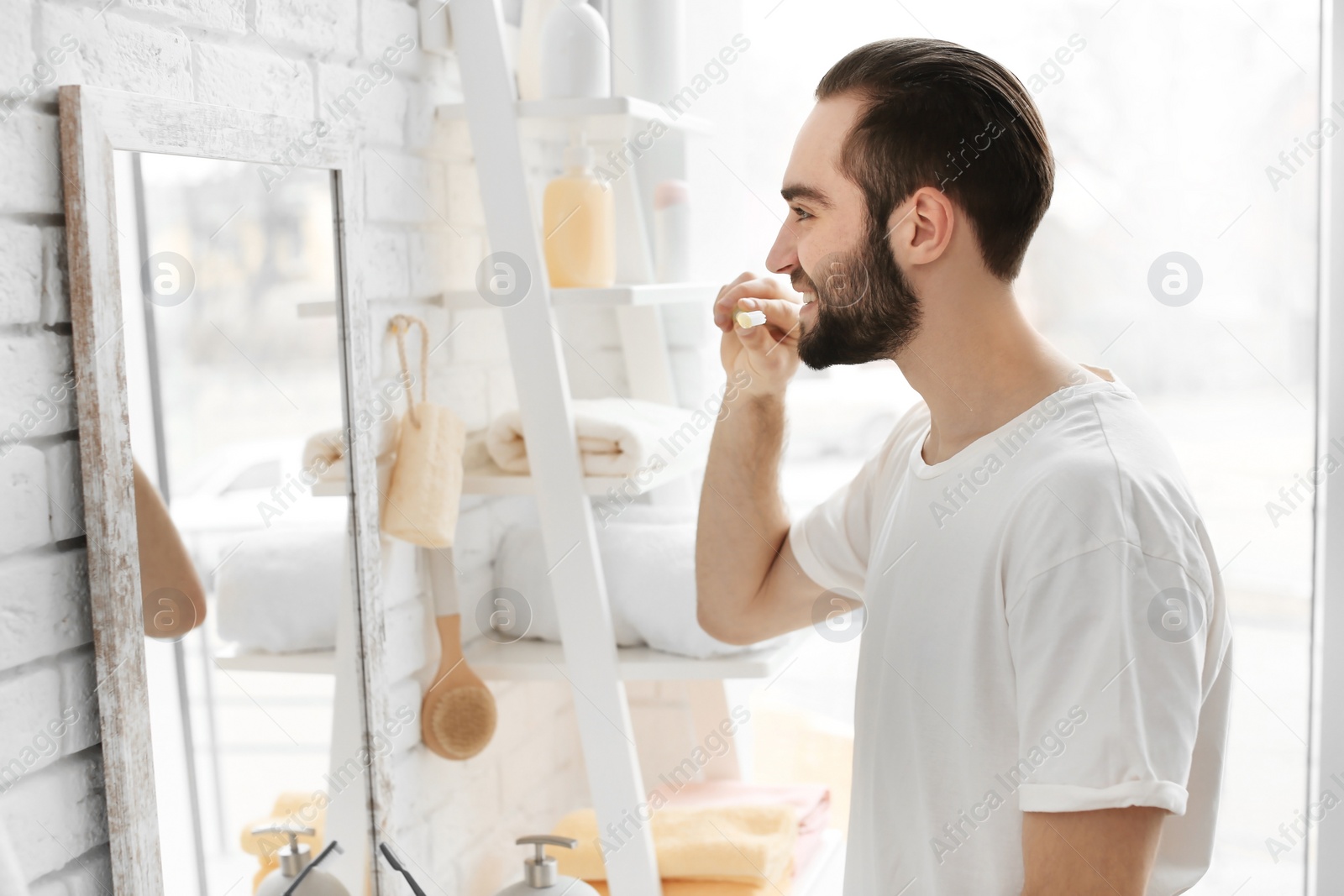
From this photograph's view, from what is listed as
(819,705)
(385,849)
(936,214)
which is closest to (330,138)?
(936,214)

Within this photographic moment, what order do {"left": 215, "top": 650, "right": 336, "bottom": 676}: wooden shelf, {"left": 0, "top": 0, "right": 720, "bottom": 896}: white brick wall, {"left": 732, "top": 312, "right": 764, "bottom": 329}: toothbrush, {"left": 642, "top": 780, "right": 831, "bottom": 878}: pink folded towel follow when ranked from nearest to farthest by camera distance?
{"left": 0, "top": 0, "right": 720, "bottom": 896}: white brick wall
{"left": 215, "top": 650, "right": 336, "bottom": 676}: wooden shelf
{"left": 732, "top": 312, "right": 764, "bottom": 329}: toothbrush
{"left": 642, "top": 780, "right": 831, "bottom": 878}: pink folded towel

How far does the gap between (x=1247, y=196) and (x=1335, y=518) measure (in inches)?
17.2

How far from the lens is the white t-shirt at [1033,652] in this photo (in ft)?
2.42

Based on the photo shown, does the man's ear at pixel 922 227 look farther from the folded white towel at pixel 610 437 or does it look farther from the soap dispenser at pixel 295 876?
the soap dispenser at pixel 295 876

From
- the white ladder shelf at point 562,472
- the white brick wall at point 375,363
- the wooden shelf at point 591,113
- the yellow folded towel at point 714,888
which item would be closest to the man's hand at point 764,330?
the white ladder shelf at point 562,472

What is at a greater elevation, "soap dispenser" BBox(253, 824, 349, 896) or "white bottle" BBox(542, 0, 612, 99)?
"white bottle" BBox(542, 0, 612, 99)

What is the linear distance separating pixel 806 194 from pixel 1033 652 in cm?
45

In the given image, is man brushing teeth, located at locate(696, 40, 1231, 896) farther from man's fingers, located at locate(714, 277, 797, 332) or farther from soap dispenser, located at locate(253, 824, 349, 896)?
soap dispenser, located at locate(253, 824, 349, 896)

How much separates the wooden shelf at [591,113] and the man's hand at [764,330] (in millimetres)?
218

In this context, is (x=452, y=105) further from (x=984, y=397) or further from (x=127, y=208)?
(x=984, y=397)

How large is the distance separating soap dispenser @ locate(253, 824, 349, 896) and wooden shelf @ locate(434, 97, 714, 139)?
29.4 inches

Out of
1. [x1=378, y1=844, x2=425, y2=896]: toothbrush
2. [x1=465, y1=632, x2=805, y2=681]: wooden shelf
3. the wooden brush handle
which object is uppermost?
the wooden brush handle

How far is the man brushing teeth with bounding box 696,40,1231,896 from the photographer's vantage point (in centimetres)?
74

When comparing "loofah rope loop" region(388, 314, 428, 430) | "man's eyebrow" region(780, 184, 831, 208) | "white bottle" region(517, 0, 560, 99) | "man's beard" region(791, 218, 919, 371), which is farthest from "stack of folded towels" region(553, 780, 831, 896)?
"white bottle" region(517, 0, 560, 99)
